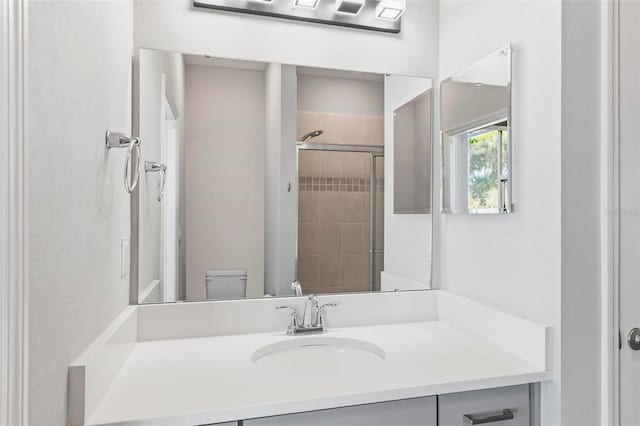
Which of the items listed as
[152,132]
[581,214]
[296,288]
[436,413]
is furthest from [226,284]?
[581,214]

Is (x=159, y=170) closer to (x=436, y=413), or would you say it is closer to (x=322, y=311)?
(x=322, y=311)

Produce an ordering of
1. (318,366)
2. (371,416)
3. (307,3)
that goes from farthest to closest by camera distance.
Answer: (307,3) < (318,366) < (371,416)

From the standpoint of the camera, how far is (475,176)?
58.6 inches

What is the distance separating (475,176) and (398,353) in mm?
688

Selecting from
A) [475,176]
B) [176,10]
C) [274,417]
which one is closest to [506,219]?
[475,176]

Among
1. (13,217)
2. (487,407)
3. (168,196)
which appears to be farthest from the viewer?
(168,196)

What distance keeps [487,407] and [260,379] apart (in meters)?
0.64

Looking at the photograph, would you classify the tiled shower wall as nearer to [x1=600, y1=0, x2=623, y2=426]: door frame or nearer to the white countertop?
the white countertop

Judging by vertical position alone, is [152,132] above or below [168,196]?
above

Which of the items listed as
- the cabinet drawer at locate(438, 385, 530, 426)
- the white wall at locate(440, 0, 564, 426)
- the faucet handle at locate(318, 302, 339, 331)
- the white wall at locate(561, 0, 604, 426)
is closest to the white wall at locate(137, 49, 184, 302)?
the faucet handle at locate(318, 302, 339, 331)

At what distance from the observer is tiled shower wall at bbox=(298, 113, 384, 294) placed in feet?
5.29

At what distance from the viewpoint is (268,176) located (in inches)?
62.3

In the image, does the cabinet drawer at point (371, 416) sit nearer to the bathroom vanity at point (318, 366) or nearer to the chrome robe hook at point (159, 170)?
the bathroom vanity at point (318, 366)

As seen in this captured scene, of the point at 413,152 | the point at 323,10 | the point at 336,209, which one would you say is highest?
the point at 323,10
